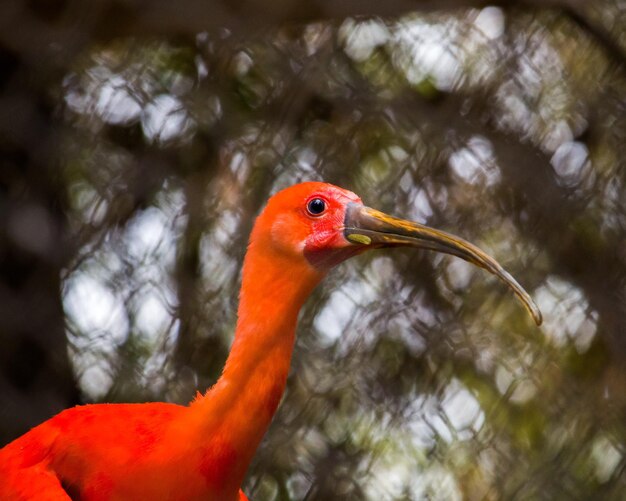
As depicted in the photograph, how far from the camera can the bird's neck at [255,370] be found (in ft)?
4.64

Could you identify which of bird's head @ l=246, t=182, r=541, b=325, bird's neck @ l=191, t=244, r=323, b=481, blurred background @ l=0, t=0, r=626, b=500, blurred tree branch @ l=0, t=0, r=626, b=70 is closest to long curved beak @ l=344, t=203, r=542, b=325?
bird's head @ l=246, t=182, r=541, b=325

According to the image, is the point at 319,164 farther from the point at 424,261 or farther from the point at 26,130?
the point at 26,130

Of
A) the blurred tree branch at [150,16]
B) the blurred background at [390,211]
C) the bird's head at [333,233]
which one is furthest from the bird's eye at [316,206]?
the blurred background at [390,211]

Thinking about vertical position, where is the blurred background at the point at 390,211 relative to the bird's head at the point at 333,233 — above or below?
below

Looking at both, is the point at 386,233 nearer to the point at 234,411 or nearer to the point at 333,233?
the point at 333,233

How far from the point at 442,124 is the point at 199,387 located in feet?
2.35

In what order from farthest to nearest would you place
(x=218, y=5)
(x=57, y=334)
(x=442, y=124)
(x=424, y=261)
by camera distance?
(x=424, y=261) < (x=442, y=124) < (x=57, y=334) < (x=218, y=5)

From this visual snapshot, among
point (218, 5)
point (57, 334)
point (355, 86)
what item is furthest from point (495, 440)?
point (218, 5)

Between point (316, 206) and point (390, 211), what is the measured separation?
0.84 metres

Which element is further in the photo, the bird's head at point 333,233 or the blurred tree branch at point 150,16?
the blurred tree branch at point 150,16

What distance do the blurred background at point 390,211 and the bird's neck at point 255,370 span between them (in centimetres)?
78

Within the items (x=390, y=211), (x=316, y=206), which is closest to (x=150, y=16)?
(x=316, y=206)

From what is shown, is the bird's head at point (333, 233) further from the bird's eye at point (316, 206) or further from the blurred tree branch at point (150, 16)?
the blurred tree branch at point (150, 16)

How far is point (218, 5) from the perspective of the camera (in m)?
1.87
